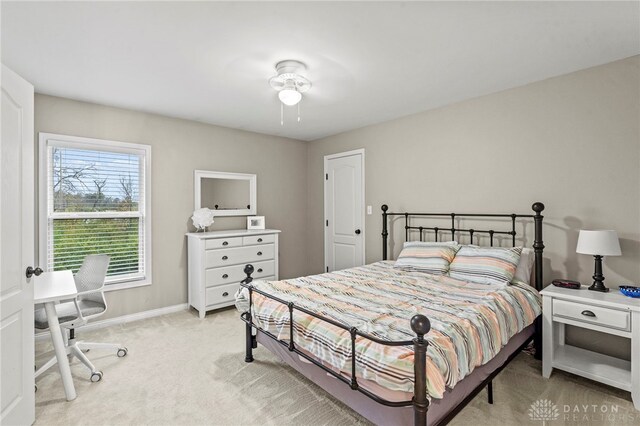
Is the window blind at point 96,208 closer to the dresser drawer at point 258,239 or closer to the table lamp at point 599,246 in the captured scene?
the dresser drawer at point 258,239

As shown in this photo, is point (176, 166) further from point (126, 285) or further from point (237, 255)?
point (126, 285)

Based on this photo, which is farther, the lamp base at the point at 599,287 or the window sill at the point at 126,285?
the window sill at the point at 126,285

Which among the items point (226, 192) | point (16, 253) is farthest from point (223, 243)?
point (16, 253)

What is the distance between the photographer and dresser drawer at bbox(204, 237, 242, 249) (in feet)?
12.7

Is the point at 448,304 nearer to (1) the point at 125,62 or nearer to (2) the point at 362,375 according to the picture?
(2) the point at 362,375

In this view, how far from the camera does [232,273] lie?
4.08 m

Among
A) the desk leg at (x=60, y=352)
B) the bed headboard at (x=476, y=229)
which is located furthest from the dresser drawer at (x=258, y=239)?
the desk leg at (x=60, y=352)

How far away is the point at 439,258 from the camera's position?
319 cm

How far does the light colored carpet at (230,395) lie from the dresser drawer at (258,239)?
4.95ft

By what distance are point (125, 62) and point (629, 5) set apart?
350 cm

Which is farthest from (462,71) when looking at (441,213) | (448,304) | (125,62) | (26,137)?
(26,137)

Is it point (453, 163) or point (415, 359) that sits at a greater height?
point (453, 163)

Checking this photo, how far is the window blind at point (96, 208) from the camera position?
333 centimetres

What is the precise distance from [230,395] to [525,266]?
2.78 meters
